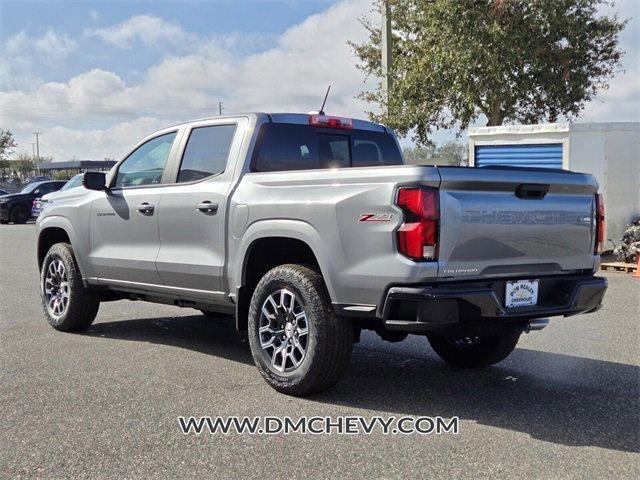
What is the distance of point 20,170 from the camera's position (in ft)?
330

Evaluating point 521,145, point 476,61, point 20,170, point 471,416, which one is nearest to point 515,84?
point 476,61

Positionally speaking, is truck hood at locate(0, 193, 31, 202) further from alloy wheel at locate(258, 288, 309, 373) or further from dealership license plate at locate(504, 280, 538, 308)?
dealership license plate at locate(504, 280, 538, 308)

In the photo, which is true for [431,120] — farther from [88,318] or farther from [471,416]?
[471,416]

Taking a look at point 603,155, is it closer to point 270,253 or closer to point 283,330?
point 270,253

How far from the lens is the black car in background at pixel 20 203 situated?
2709 centimetres

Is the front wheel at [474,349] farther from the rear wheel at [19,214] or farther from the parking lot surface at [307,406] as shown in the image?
the rear wheel at [19,214]

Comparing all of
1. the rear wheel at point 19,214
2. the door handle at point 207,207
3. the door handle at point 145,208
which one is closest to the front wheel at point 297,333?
the door handle at point 207,207

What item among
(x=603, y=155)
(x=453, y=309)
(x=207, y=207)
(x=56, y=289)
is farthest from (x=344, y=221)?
(x=603, y=155)

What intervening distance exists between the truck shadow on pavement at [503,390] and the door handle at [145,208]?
4.17ft

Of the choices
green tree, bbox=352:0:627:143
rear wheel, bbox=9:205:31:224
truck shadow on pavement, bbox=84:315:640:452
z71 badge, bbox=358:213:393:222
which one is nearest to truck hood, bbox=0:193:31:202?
rear wheel, bbox=9:205:31:224

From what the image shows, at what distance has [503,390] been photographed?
4883 mm

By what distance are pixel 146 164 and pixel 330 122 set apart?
171 cm

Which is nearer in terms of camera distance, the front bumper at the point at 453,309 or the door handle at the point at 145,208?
the front bumper at the point at 453,309

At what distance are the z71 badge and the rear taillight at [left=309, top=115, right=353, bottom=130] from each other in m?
1.74
